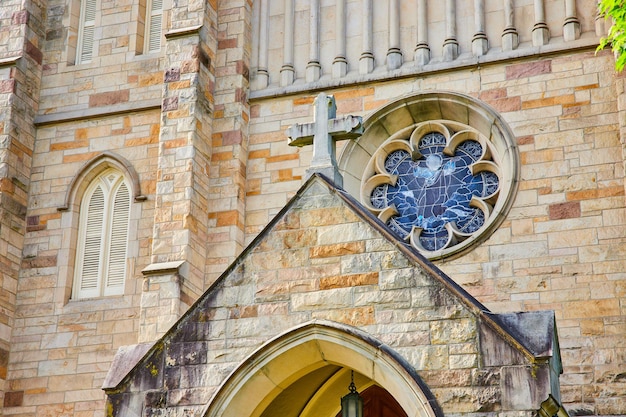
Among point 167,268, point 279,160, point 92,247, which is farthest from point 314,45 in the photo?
point 92,247

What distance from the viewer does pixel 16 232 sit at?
15414mm

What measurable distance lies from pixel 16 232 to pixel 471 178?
21.1ft

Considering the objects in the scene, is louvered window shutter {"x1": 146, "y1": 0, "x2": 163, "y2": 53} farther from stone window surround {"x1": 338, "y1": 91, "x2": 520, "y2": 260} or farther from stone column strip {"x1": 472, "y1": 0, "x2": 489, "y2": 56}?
stone column strip {"x1": 472, "y1": 0, "x2": 489, "y2": 56}

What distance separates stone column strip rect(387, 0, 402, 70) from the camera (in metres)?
14.8

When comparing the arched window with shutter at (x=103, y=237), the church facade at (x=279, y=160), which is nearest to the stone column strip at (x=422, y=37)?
the church facade at (x=279, y=160)

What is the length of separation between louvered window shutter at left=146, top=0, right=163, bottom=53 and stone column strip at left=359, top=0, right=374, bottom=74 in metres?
3.21

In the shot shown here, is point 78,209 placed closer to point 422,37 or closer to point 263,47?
point 263,47

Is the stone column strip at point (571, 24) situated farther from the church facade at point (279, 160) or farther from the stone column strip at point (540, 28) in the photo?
the stone column strip at point (540, 28)

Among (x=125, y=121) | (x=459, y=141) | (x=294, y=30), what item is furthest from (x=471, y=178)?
(x=125, y=121)

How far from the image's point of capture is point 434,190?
14297mm

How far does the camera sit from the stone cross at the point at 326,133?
9491mm

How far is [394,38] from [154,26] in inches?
152

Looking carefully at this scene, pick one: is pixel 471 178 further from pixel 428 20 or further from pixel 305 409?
pixel 305 409

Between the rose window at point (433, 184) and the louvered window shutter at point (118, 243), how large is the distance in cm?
349
